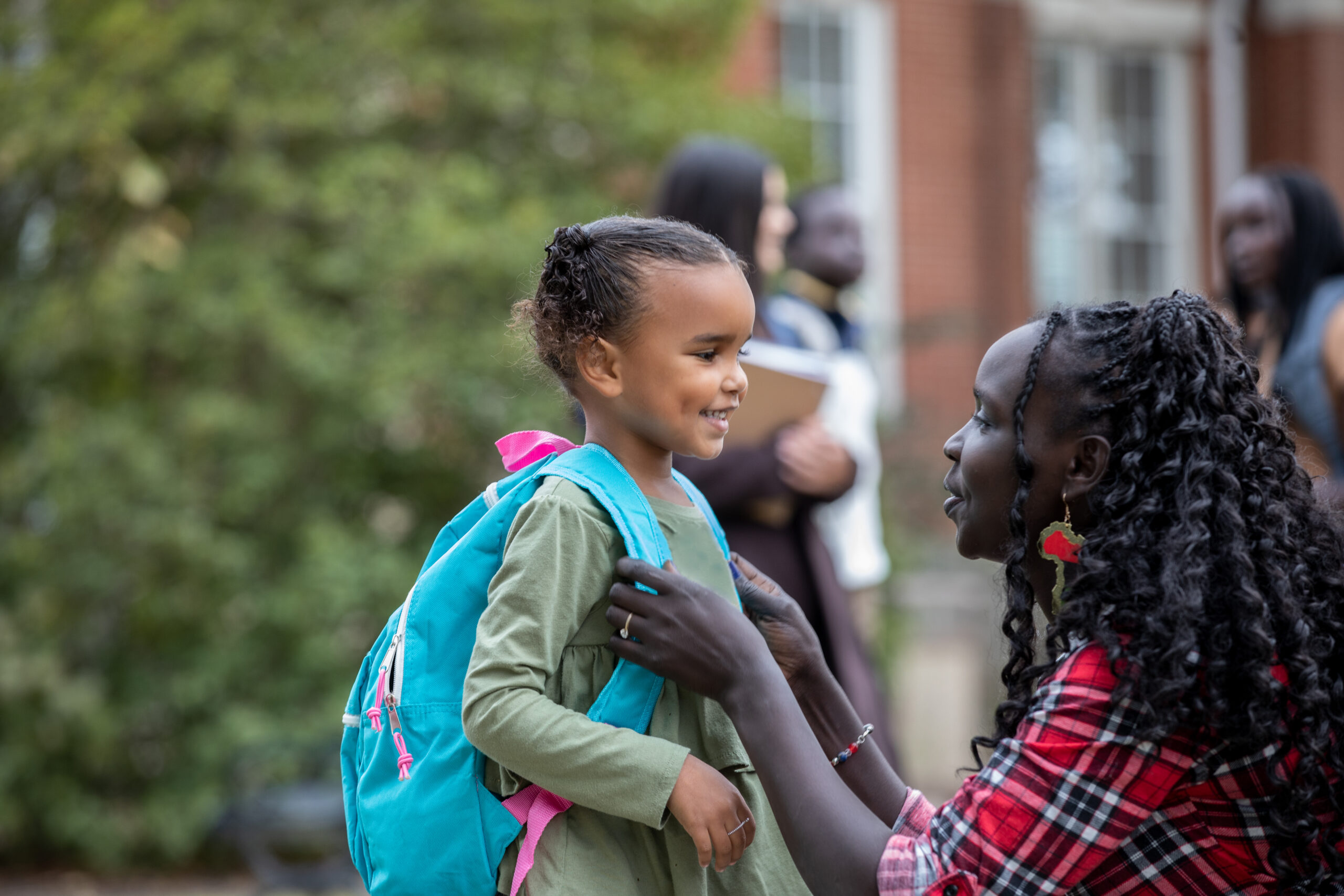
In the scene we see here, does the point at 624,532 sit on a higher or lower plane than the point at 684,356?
lower

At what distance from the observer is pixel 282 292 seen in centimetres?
657

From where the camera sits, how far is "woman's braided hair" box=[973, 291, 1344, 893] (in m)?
1.79

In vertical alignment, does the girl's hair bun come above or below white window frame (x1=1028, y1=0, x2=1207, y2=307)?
below

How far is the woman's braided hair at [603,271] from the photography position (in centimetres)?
204

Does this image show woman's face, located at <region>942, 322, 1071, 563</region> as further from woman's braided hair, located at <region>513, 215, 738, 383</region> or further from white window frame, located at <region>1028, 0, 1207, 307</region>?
white window frame, located at <region>1028, 0, 1207, 307</region>

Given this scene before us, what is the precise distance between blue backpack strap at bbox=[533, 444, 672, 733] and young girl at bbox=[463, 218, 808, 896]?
Answer: 2 centimetres

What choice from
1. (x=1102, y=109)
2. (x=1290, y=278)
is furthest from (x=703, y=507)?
(x=1102, y=109)

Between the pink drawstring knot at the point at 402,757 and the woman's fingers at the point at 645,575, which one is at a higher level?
the woman's fingers at the point at 645,575

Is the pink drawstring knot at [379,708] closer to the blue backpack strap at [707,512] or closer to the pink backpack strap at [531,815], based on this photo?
the pink backpack strap at [531,815]

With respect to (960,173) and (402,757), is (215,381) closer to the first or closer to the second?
(402,757)

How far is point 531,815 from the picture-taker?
1.96m

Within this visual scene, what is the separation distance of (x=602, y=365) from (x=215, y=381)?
15.9ft

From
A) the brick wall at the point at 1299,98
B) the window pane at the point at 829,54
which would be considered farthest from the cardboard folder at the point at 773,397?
the brick wall at the point at 1299,98

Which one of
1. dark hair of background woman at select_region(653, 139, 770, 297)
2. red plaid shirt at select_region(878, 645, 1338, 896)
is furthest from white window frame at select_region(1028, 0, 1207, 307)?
red plaid shirt at select_region(878, 645, 1338, 896)
